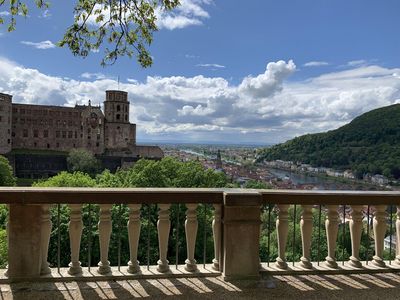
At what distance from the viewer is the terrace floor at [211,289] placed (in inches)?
181

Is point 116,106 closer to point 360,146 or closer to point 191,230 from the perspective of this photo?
point 360,146

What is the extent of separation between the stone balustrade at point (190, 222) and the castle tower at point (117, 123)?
306 feet

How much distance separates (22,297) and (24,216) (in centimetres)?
90

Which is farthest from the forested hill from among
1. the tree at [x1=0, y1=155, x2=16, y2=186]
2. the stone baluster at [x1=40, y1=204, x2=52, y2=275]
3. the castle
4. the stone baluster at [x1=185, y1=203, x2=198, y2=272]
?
the stone baluster at [x1=40, y1=204, x2=52, y2=275]

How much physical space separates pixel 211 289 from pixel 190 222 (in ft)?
2.82

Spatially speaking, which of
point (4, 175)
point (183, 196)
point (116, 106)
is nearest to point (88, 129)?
point (116, 106)

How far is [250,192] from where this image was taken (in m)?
5.06

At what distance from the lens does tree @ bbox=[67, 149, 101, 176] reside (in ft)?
266

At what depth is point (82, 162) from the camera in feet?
267

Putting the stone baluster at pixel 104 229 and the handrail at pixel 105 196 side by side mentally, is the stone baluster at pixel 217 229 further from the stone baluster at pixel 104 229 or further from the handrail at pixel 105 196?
the stone baluster at pixel 104 229

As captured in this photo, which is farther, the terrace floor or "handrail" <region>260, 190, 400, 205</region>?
"handrail" <region>260, 190, 400, 205</region>

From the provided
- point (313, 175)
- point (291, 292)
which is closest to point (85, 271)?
point (291, 292)

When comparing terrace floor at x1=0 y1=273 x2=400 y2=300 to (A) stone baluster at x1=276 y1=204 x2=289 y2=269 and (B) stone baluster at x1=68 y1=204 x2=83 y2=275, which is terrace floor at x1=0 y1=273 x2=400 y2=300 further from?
(B) stone baluster at x1=68 y1=204 x2=83 y2=275

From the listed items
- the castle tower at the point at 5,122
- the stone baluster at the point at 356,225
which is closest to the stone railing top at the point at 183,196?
the stone baluster at the point at 356,225
